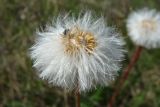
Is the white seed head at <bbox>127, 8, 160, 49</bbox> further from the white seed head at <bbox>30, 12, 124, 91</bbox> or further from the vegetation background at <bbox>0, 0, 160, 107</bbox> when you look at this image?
the white seed head at <bbox>30, 12, 124, 91</bbox>

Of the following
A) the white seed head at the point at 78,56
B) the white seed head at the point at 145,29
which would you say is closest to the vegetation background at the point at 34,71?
the white seed head at the point at 145,29

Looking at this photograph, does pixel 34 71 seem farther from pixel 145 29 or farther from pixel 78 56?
pixel 78 56

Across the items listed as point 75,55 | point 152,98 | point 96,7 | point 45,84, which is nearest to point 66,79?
point 75,55

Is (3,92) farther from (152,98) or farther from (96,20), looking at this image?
(96,20)

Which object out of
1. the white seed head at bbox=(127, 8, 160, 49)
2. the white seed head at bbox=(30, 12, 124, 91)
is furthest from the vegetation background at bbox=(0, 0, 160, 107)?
the white seed head at bbox=(30, 12, 124, 91)

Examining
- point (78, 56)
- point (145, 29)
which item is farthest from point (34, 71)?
point (78, 56)

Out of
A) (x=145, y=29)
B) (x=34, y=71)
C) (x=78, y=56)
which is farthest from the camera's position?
(x=34, y=71)
